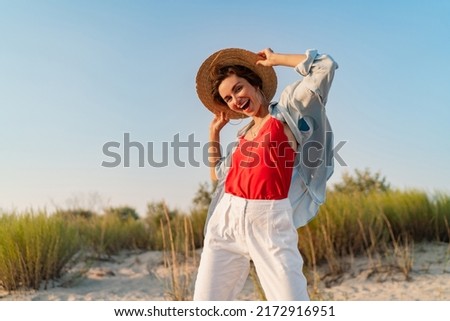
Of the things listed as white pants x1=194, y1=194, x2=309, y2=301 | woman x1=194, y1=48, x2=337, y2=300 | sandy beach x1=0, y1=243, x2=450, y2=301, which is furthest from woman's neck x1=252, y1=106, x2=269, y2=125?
sandy beach x1=0, y1=243, x2=450, y2=301

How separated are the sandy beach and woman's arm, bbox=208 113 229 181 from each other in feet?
6.47

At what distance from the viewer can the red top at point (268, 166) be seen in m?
2.04

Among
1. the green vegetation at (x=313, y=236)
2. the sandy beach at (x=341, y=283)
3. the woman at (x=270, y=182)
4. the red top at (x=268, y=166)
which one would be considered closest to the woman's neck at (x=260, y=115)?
the woman at (x=270, y=182)

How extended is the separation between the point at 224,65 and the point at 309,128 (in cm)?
61

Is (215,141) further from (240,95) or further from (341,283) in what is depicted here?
(341,283)

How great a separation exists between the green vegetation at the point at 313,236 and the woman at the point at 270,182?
1.62 metres

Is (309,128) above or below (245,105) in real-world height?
below

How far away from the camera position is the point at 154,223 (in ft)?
26.4

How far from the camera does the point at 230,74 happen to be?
7.52 feet

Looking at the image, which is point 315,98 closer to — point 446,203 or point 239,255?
point 239,255

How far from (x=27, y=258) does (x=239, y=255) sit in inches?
132

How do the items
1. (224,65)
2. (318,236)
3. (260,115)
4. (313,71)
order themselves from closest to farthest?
(313,71), (260,115), (224,65), (318,236)

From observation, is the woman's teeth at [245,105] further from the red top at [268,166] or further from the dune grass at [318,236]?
the dune grass at [318,236]

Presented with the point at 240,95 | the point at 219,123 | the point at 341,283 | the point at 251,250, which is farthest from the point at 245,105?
the point at 341,283
